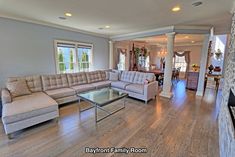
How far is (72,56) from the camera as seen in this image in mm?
5227

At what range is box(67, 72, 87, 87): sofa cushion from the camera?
4301 millimetres

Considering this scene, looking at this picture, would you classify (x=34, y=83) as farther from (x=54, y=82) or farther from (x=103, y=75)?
(x=103, y=75)

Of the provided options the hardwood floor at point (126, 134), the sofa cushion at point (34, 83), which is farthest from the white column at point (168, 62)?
the sofa cushion at point (34, 83)

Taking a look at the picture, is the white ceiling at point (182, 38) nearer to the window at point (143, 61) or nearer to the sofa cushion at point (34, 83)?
the window at point (143, 61)

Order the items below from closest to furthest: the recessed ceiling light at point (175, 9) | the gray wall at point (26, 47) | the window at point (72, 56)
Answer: the recessed ceiling light at point (175, 9) → the gray wall at point (26, 47) → the window at point (72, 56)

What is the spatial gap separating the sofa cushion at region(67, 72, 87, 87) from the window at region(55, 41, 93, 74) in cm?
81

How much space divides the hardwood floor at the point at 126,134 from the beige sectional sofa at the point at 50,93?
0.96 feet

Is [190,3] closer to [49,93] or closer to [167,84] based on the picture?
[167,84]

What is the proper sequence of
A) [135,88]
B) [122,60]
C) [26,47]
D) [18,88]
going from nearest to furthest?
1. [18,88]
2. [26,47]
3. [135,88]
4. [122,60]

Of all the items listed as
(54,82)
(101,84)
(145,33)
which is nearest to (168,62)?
(145,33)

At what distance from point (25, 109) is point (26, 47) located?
2464 mm

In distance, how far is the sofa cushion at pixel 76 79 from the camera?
14.1 feet

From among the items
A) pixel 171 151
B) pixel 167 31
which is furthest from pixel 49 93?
pixel 167 31

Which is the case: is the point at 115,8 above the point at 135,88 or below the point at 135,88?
above
